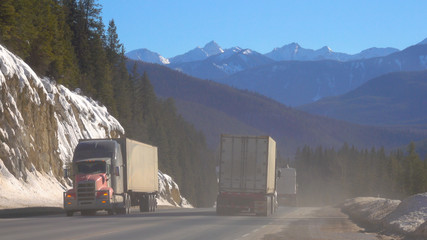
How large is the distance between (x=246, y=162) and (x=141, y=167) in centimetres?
698

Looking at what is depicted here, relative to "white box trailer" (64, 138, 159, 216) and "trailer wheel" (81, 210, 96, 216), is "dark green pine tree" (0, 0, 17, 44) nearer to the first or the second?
"white box trailer" (64, 138, 159, 216)

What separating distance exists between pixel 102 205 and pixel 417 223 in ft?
52.3

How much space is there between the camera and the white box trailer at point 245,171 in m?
38.9

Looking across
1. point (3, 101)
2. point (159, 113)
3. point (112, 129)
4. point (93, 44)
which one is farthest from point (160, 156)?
point (3, 101)

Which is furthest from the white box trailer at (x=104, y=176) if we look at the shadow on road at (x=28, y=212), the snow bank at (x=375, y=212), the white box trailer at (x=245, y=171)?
the snow bank at (x=375, y=212)

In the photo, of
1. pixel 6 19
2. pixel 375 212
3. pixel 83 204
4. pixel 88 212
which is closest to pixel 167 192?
pixel 6 19

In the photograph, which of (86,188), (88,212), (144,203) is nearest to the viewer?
(86,188)

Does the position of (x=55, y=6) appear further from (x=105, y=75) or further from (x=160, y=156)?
(x=160, y=156)

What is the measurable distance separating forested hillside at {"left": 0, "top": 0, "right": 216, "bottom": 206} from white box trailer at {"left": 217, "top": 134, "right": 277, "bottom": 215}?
75.9 feet

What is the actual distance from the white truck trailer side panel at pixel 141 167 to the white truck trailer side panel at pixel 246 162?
16.8ft

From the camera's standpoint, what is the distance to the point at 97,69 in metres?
97.5

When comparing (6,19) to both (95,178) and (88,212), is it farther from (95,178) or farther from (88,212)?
(95,178)

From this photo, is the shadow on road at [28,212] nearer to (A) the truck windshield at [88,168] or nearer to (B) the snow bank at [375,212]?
(A) the truck windshield at [88,168]

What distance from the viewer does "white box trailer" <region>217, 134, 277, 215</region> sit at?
→ 38906 mm
